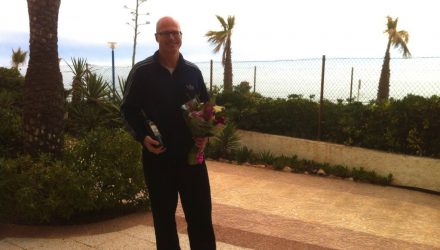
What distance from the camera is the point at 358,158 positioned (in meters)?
7.35

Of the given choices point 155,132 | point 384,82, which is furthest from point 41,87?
point 384,82

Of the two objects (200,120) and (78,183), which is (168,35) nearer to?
(200,120)

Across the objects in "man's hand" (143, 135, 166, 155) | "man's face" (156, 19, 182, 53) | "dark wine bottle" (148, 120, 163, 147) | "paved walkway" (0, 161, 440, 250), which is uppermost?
"man's face" (156, 19, 182, 53)

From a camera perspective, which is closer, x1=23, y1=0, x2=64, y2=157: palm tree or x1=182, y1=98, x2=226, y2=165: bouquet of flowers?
x1=182, y1=98, x2=226, y2=165: bouquet of flowers

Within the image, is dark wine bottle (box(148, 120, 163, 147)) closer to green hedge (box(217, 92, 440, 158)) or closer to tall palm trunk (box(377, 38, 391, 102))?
green hedge (box(217, 92, 440, 158))

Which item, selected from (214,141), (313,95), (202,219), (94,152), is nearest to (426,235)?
(202,219)

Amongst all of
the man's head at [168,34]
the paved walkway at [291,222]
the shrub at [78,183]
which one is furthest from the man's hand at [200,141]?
the shrub at [78,183]

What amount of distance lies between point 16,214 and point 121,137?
1338mm

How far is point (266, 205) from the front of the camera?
553 centimetres

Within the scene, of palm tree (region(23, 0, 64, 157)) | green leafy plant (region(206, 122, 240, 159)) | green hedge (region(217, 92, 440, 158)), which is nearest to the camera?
Answer: palm tree (region(23, 0, 64, 157))

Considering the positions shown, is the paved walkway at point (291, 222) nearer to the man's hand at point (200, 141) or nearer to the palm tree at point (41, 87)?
the palm tree at point (41, 87)

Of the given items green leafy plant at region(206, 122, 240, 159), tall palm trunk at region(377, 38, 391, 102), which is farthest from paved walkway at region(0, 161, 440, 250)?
tall palm trunk at region(377, 38, 391, 102)

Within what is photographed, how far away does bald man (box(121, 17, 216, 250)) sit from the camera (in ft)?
9.44

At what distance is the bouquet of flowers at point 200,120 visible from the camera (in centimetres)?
279
